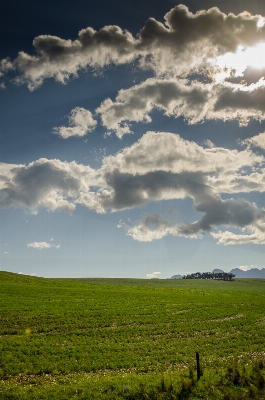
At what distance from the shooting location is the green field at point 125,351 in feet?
58.6

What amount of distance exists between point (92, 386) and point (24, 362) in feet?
28.1

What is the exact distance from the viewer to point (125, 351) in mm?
27906

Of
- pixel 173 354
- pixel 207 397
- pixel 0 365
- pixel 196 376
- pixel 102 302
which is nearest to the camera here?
pixel 207 397

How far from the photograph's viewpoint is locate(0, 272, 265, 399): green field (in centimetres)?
1786

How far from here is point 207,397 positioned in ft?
54.9

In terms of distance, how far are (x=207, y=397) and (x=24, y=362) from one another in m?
15.1

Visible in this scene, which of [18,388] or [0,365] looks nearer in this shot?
[18,388]

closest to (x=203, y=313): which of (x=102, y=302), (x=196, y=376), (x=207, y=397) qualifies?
(x=102, y=302)

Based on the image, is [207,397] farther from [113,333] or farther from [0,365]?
[113,333]

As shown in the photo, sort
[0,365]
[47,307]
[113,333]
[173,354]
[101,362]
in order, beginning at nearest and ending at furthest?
1. [0,365]
2. [101,362]
3. [173,354]
4. [113,333]
5. [47,307]

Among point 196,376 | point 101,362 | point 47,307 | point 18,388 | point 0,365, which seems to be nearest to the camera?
point 18,388

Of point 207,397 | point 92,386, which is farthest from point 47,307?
point 207,397

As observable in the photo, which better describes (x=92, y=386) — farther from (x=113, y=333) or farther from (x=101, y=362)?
(x=113, y=333)

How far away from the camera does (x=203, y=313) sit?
50.5m
